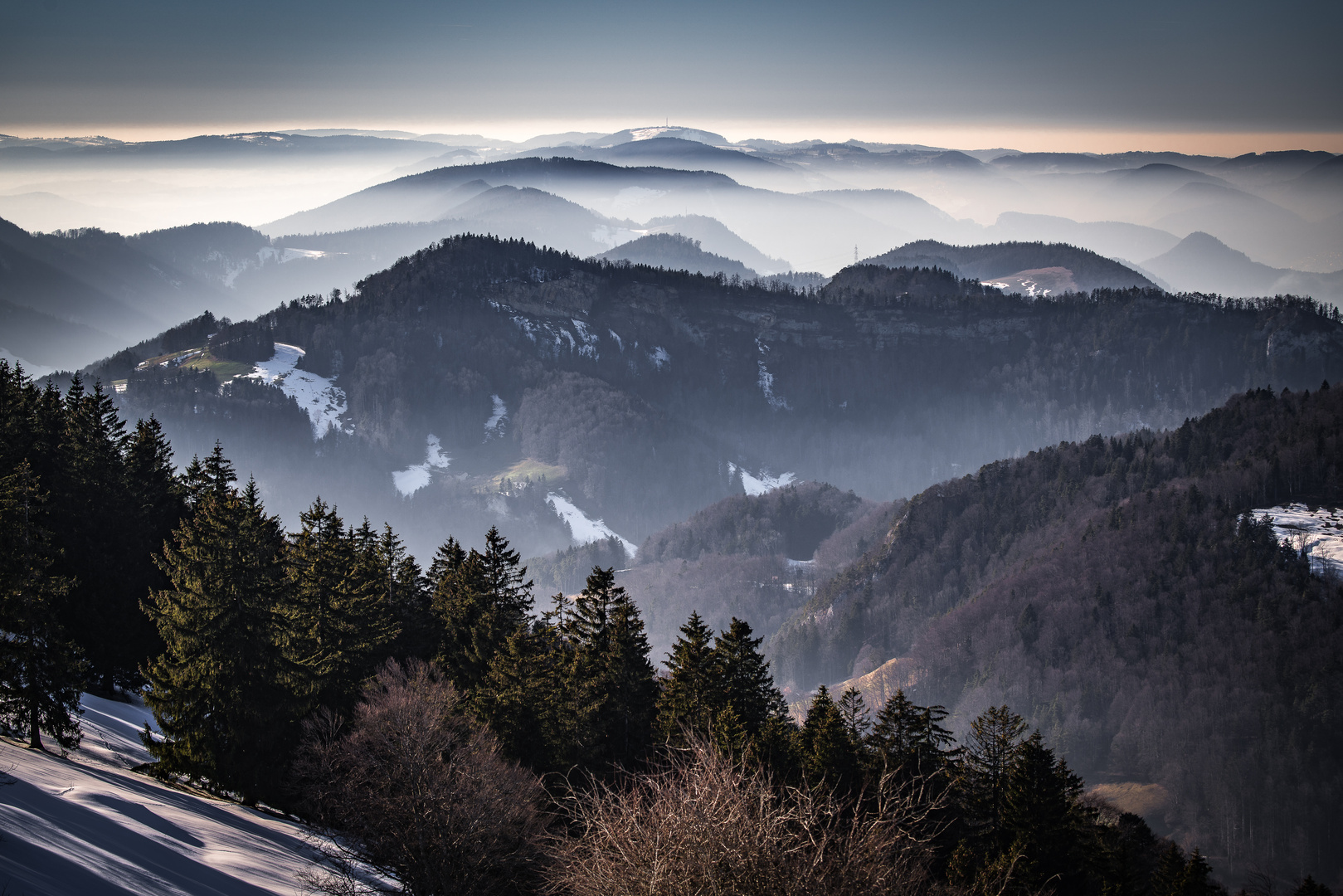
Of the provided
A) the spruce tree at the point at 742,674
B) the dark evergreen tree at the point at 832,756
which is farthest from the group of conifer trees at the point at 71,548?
the dark evergreen tree at the point at 832,756

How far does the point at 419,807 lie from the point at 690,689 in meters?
19.4

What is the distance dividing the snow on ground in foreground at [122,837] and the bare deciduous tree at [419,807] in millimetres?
2049

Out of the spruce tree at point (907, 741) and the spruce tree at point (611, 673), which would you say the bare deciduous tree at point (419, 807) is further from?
the spruce tree at point (907, 741)

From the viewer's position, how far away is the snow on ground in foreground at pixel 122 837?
27.5m

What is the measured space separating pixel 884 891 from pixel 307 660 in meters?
29.2

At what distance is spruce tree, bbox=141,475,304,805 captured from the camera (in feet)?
134

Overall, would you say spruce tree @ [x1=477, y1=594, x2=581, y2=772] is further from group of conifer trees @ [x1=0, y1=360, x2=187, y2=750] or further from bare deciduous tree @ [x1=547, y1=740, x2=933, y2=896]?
bare deciduous tree @ [x1=547, y1=740, x2=933, y2=896]

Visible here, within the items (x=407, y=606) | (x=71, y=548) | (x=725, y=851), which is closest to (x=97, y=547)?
(x=71, y=548)

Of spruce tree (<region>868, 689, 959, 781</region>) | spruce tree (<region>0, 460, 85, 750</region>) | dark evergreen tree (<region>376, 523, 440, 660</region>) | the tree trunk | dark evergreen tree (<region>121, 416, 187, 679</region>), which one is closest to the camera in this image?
spruce tree (<region>0, 460, 85, 750</region>)

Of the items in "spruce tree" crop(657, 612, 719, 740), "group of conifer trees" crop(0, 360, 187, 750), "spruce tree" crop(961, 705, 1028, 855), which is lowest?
"spruce tree" crop(961, 705, 1028, 855)

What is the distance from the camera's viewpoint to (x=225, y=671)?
41031 mm

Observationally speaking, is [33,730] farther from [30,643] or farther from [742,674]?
[742,674]

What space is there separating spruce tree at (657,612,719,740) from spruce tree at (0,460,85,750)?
25.4 meters

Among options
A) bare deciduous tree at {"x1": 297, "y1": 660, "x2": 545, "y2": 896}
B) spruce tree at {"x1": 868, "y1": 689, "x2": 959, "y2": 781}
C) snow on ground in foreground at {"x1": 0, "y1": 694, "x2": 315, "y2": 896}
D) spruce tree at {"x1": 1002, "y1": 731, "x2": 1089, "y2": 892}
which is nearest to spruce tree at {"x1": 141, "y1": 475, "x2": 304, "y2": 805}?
snow on ground in foreground at {"x1": 0, "y1": 694, "x2": 315, "y2": 896}
